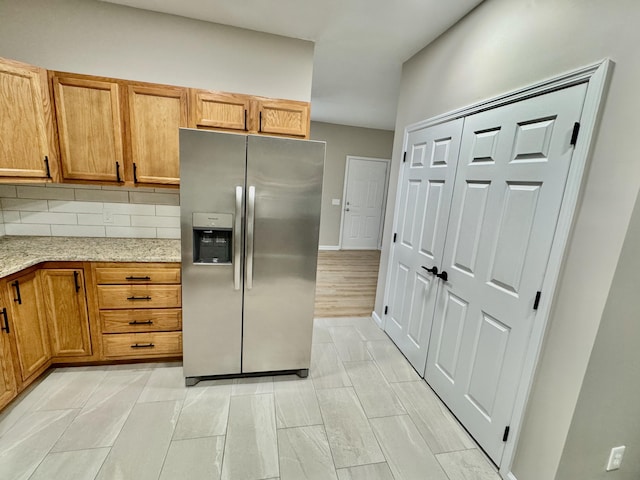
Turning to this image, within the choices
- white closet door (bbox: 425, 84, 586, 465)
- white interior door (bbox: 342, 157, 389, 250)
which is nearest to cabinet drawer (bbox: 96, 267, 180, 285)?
white closet door (bbox: 425, 84, 586, 465)

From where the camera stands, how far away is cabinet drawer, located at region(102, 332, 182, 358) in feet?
7.11

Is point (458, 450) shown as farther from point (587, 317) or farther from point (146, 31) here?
point (146, 31)

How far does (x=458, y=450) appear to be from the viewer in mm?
1701

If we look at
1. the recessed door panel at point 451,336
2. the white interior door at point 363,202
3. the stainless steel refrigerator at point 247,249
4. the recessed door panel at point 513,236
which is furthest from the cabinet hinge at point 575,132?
the white interior door at point 363,202

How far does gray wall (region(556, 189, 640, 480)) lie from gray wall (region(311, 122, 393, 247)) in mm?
5047

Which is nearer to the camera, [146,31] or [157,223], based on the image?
[146,31]

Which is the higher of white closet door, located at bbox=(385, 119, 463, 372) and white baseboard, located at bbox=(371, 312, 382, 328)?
white closet door, located at bbox=(385, 119, 463, 372)

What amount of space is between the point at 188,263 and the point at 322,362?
1397 mm

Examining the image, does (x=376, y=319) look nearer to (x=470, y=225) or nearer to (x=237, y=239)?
(x=470, y=225)

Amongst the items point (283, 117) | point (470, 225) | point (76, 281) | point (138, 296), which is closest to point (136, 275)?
point (138, 296)

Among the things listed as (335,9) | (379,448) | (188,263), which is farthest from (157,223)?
(379,448)

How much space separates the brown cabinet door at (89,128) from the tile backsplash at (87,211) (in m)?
0.36

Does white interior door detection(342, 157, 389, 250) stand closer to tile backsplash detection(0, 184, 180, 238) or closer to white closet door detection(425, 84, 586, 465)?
tile backsplash detection(0, 184, 180, 238)

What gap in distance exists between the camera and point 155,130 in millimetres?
2154
